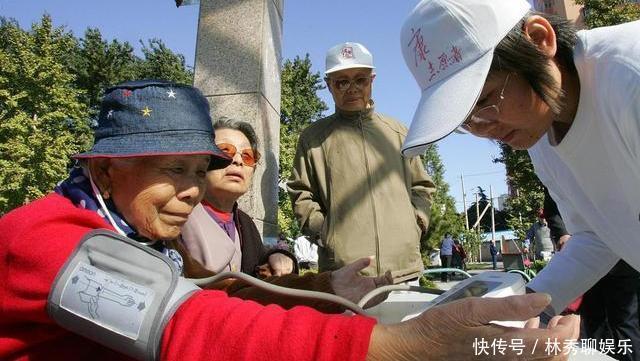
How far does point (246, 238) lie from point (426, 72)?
1684 mm

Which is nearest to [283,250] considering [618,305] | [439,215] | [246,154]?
[246,154]

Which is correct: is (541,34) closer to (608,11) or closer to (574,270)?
(574,270)

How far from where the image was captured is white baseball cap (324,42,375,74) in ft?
10.9

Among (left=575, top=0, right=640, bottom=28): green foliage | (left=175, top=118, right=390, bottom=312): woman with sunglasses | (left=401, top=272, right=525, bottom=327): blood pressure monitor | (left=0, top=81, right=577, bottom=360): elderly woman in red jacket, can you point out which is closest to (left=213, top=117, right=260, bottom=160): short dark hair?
(left=175, top=118, right=390, bottom=312): woman with sunglasses

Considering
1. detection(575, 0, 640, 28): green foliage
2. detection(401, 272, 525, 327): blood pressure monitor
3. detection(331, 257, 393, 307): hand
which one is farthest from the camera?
detection(575, 0, 640, 28): green foliage

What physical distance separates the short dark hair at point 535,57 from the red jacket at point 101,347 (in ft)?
3.32

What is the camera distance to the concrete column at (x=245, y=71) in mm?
4039

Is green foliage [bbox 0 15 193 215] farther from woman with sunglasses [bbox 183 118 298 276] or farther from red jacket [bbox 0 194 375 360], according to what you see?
red jacket [bbox 0 194 375 360]

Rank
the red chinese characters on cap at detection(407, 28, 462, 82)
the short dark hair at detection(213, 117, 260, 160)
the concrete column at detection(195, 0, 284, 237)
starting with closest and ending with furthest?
the red chinese characters on cap at detection(407, 28, 462, 82), the short dark hair at detection(213, 117, 260, 160), the concrete column at detection(195, 0, 284, 237)

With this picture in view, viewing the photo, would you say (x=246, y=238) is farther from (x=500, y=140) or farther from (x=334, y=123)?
(x=500, y=140)

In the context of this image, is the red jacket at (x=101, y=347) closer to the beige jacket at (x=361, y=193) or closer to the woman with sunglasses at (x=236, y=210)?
the woman with sunglasses at (x=236, y=210)

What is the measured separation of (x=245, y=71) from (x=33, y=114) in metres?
20.9

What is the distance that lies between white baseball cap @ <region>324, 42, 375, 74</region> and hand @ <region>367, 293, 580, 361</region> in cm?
264

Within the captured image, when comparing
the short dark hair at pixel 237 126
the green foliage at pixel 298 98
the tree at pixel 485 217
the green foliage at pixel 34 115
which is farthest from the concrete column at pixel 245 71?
the tree at pixel 485 217
